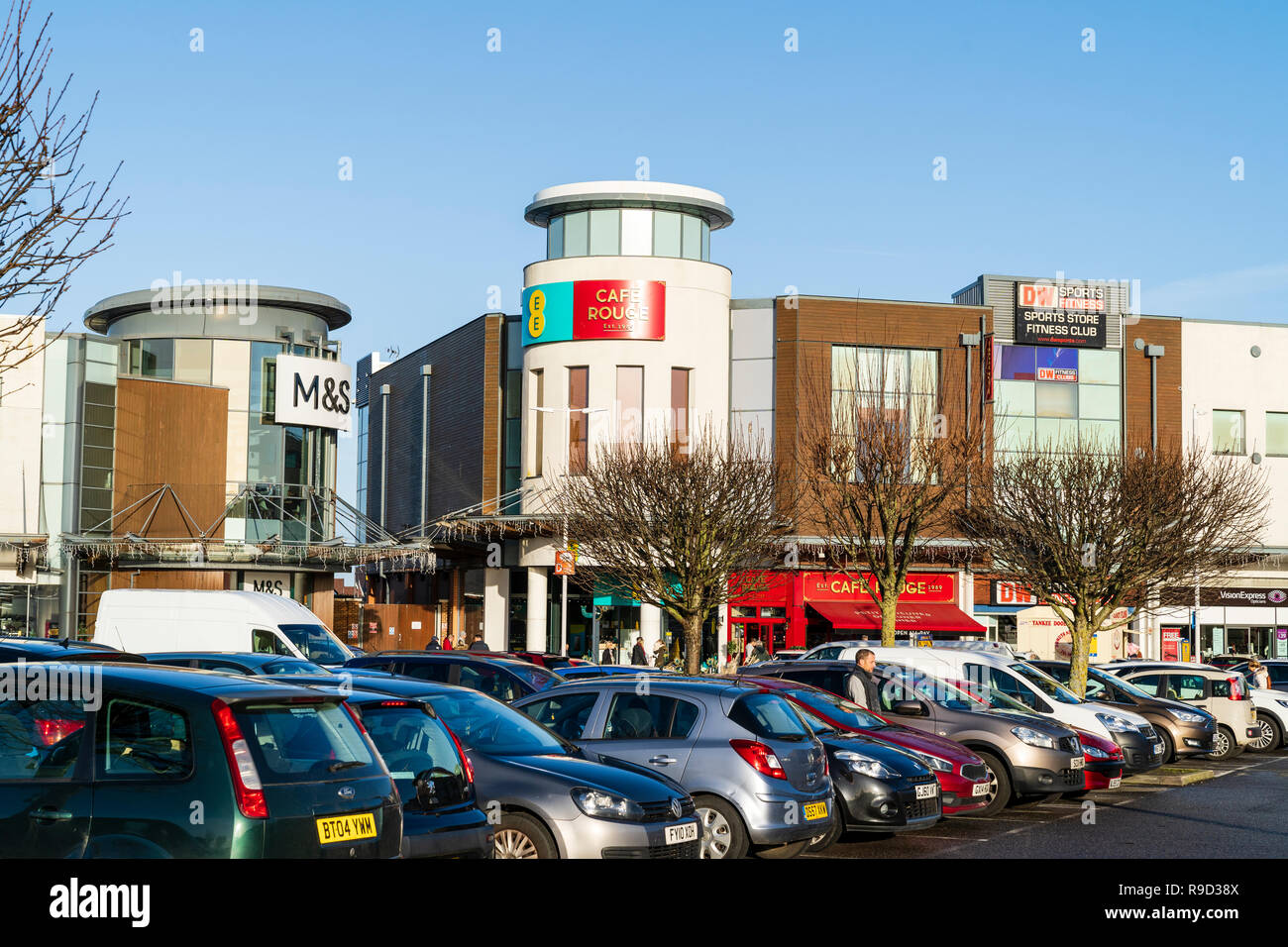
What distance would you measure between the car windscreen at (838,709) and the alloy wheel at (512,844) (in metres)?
5.53

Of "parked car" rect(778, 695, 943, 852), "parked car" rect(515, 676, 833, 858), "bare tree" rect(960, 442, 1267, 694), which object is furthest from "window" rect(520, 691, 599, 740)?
"bare tree" rect(960, 442, 1267, 694)

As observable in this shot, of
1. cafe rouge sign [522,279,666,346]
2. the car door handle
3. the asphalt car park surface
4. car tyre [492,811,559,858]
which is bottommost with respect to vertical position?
the asphalt car park surface

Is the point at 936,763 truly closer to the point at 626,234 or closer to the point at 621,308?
the point at 621,308

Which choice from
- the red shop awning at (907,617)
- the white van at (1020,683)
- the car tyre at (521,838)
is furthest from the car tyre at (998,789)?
the red shop awning at (907,617)

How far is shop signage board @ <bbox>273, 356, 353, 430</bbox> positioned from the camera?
43.2 metres

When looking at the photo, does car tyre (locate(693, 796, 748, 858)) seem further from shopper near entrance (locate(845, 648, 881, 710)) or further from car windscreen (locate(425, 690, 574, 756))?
shopper near entrance (locate(845, 648, 881, 710))

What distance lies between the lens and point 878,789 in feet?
41.4

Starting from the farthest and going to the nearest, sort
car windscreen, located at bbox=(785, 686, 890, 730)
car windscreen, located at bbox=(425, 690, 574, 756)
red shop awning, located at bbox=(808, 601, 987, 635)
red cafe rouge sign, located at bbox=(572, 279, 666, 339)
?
red shop awning, located at bbox=(808, 601, 987, 635) < red cafe rouge sign, located at bbox=(572, 279, 666, 339) < car windscreen, located at bbox=(785, 686, 890, 730) < car windscreen, located at bbox=(425, 690, 574, 756)

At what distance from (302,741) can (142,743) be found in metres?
0.72

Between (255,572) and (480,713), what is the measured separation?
33.5 metres

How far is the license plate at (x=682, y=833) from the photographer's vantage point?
9453 millimetres

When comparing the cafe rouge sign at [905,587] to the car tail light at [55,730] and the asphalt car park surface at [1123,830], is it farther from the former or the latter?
the car tail light at [55,730]

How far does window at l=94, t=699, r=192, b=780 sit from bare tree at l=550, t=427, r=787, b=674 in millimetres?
18837
